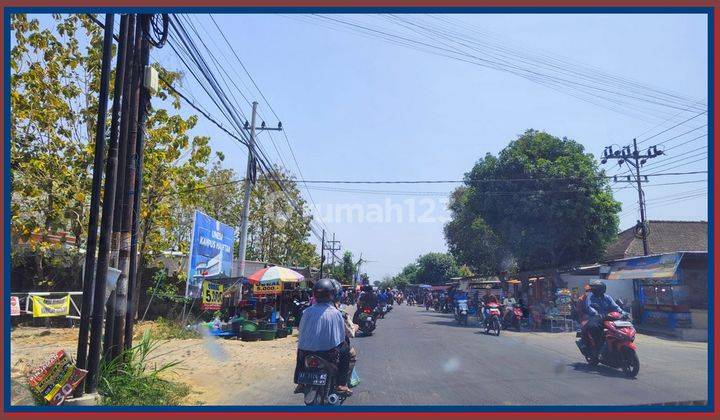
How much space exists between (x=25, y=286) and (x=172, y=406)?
49.7 ft

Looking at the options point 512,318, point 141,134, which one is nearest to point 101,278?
point 141,134

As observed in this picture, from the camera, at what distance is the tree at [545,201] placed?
2070cm

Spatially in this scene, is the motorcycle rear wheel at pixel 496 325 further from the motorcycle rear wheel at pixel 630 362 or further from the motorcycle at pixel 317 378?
the motorcycle at pixel 317 378

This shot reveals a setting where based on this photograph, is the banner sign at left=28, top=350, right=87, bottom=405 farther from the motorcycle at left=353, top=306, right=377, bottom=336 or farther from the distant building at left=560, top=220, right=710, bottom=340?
the distant building at left=560, top=220, right=710, bottom=340

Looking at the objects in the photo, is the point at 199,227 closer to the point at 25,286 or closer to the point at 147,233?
the point at 147,233

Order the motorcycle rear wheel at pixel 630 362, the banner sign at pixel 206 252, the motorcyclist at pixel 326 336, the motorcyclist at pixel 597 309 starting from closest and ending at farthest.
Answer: the motorcyclist at pixel 326 336 < the motorcycle rear wheel at pixel 630 362 < the motorcyclist at pixel 597 309 < the banner sign at pixel 206 252

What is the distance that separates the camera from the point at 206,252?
498 inches

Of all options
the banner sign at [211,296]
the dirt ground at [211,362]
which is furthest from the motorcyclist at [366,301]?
the banner sign at [211,296]

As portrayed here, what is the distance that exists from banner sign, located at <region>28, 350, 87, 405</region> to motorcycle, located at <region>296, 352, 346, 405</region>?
9.30 ft

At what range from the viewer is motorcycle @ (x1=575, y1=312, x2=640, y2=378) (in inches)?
334

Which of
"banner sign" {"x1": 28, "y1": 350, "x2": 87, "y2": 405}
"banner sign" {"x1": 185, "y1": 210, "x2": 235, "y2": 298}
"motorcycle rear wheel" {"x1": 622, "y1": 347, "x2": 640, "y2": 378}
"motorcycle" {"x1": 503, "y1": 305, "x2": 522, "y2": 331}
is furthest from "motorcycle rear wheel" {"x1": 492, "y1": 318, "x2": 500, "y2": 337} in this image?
"banner sign" {"x1": 28, "y1": 350, "x2": 87, "y2": 405}

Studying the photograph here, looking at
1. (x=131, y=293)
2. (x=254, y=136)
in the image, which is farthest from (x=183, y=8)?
(x=254, y=136)

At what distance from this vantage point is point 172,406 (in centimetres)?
642

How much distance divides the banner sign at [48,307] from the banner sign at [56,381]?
7.42 metres
